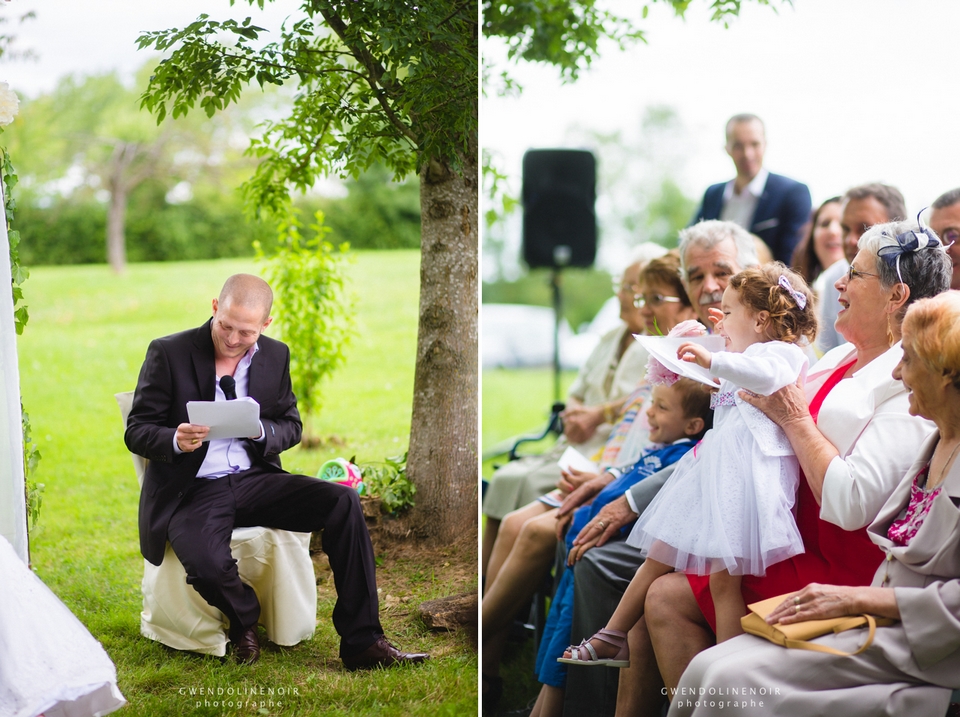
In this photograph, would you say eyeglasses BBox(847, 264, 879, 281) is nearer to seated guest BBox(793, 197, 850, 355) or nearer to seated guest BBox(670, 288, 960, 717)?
seated guest BBox(670, 288, 960, 717)

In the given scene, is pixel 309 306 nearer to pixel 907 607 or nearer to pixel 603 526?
pixel 603 526

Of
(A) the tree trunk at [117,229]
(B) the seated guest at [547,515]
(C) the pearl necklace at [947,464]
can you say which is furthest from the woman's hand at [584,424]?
(A) the tree trunk at [117,229]

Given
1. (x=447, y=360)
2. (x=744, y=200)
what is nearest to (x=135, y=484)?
(x=447, y=360)

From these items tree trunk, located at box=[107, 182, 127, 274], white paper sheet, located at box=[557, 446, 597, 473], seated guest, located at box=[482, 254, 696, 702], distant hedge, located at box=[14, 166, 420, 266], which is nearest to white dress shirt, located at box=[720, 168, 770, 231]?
seated guest, located at box=[482, 254, 696, 702]

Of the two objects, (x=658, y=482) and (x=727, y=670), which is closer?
(x=727, y=670)

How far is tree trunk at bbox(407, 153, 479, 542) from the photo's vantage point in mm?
2826

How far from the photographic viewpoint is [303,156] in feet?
9.29

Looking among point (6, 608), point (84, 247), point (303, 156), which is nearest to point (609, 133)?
point (84, 247)

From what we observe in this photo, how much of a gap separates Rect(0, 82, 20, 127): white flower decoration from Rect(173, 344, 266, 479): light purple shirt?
3.31 feet

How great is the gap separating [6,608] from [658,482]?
1.97m

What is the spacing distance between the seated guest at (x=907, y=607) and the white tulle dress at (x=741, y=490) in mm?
196

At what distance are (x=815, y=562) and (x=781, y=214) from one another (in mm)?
2731

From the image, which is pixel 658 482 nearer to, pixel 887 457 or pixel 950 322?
pixel 887 457

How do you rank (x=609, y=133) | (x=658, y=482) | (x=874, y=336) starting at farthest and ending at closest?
(x=609, y=133)
(x=658, y=482)
(x=874, y=336)
